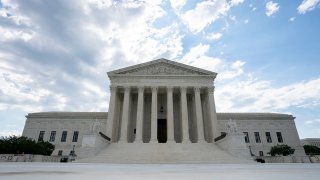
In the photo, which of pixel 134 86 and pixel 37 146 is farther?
pixel 134 86

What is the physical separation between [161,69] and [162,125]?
28.5 feet

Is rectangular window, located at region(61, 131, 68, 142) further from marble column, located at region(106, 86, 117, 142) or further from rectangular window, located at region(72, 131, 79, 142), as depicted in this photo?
marble column, located at region(106, 86, 117, 142)

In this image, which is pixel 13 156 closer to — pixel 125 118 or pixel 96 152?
pixel 96 152

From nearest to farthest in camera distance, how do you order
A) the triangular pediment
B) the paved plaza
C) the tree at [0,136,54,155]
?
the paved plaza
the tree at [0,136,54,155]
the triangular pediment

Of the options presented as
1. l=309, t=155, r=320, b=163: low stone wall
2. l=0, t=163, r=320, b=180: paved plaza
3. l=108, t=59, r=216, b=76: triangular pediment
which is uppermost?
l=108, t=59, r=216, b=76: triangular pediment

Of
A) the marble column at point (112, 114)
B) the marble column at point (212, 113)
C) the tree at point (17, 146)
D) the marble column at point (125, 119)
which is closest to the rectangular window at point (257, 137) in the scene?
the marble column at point (212, 113)

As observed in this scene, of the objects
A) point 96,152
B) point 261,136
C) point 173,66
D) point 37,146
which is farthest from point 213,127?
point 37,146

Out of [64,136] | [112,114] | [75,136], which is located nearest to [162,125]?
[112,114]

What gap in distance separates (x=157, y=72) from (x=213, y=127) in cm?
1082

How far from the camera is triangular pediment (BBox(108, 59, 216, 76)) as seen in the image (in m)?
29.0

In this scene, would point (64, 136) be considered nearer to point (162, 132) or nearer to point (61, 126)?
point (61, 126)

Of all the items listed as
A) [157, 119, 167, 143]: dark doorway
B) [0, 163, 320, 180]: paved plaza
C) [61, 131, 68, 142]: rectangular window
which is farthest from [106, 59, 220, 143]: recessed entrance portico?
[0, 163, 320, 180]: paved plaza

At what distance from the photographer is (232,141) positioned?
21.0 m

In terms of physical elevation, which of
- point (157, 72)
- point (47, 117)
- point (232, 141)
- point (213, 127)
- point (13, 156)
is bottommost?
point (13, 156)
